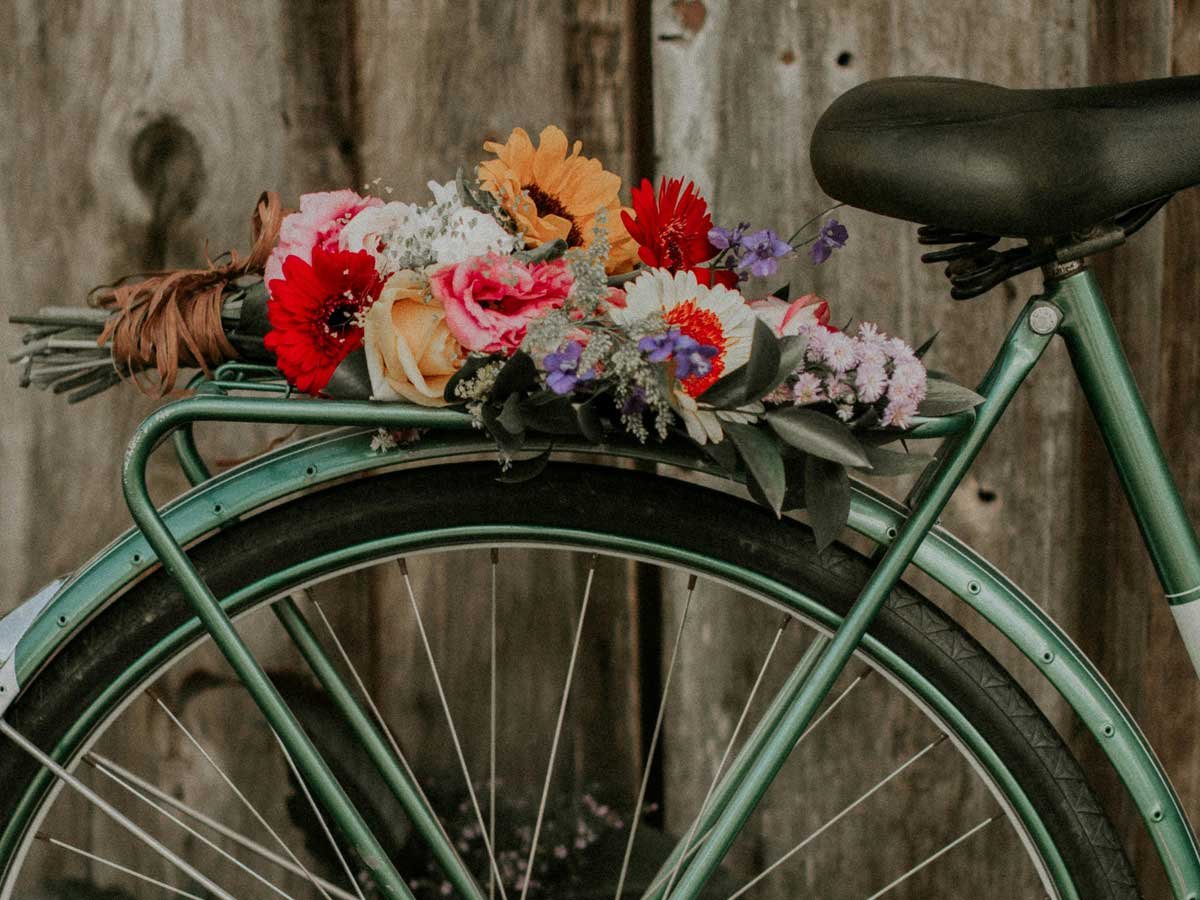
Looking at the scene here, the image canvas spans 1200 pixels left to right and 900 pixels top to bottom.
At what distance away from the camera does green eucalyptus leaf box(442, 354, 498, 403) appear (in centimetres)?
65

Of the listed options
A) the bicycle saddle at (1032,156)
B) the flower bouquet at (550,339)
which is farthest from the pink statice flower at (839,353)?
the bicycle saddle at (1032,156)

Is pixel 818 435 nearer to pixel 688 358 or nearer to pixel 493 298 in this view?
pixel 688 358

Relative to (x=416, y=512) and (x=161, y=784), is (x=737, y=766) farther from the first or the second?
(x=161, y=784)

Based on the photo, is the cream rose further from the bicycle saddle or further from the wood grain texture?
the wood grain texture

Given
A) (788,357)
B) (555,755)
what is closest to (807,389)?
(788,357)

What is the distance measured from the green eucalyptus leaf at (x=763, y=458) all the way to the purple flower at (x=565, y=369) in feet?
0.33

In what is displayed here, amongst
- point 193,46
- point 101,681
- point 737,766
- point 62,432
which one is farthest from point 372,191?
point 737,766

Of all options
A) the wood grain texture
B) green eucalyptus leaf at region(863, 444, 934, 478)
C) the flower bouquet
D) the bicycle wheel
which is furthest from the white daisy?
the wood grain texture

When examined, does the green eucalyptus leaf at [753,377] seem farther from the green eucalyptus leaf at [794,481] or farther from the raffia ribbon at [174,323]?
the raffia ribbon at [174,323]

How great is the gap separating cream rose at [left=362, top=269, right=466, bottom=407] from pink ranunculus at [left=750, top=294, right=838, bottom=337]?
0.21 metres

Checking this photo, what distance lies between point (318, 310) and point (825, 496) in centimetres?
35

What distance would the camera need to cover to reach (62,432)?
3.86 ft

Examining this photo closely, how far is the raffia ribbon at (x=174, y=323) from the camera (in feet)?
2.41

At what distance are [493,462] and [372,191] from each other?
1.74 ft
